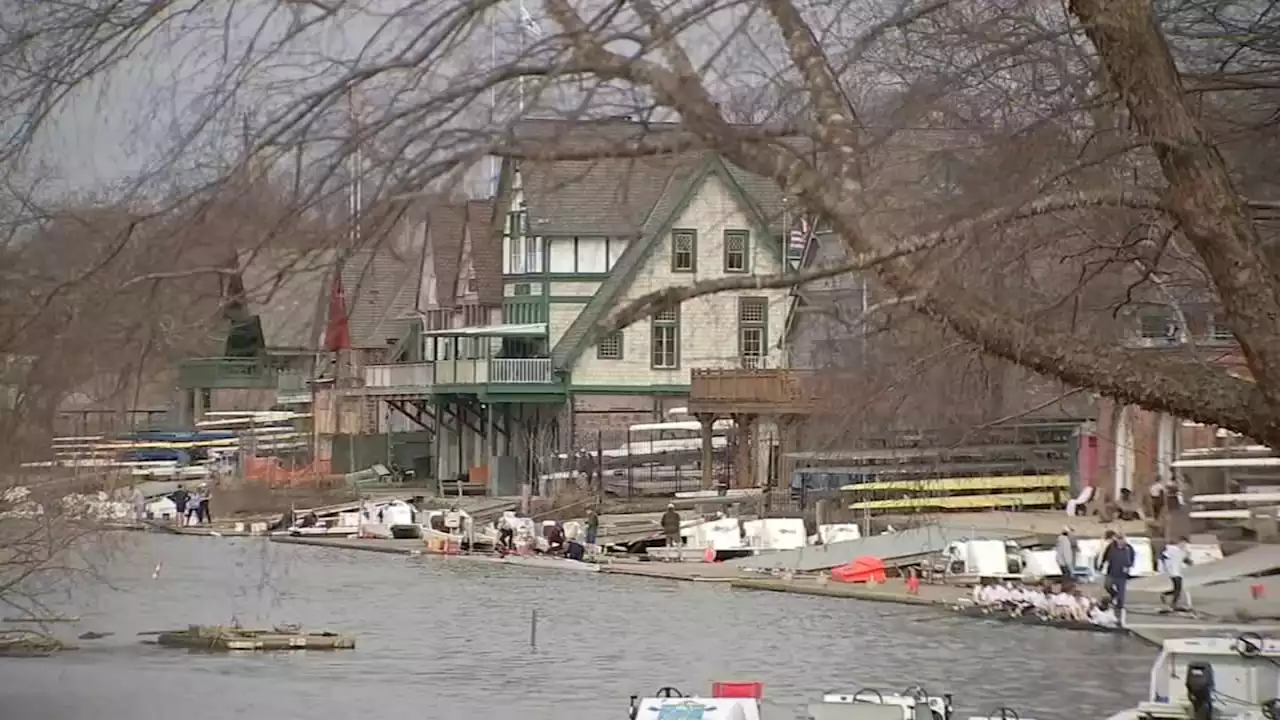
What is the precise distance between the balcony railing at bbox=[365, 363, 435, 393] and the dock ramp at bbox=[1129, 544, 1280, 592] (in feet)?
122

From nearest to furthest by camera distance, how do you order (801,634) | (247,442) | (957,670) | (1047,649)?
(957,670)
(1047,649)
(801,634)
(247,442)

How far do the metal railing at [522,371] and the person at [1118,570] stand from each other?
116 feet

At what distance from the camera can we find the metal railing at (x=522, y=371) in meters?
67.8

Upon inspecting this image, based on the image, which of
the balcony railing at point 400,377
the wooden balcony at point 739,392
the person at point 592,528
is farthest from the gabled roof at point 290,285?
the balcony railing at point 400,377

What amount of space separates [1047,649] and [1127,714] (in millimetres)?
15926

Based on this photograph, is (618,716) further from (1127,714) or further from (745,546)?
(745,546)

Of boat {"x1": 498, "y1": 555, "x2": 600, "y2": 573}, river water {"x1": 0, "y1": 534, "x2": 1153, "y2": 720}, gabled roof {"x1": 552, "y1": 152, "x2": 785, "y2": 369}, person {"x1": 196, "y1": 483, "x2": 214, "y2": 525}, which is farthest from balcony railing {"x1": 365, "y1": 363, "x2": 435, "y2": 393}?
gabled roof {"x1": 552, "y1": 152, "x2": 785, "y2": 369}

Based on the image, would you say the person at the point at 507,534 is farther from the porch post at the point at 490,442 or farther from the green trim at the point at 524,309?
the porch post at the point at 490,442

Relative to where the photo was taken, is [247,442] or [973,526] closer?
[973,526]

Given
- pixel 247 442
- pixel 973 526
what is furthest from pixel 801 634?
pixel 247 442

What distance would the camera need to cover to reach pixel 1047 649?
3309cm

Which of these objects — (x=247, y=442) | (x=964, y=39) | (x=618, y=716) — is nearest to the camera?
(x=964, y=39)

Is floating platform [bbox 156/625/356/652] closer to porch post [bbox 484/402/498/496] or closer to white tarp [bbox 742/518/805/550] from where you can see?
white tarp [bbox 742/518/805/550]

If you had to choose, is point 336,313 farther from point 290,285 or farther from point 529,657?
point 529,657
